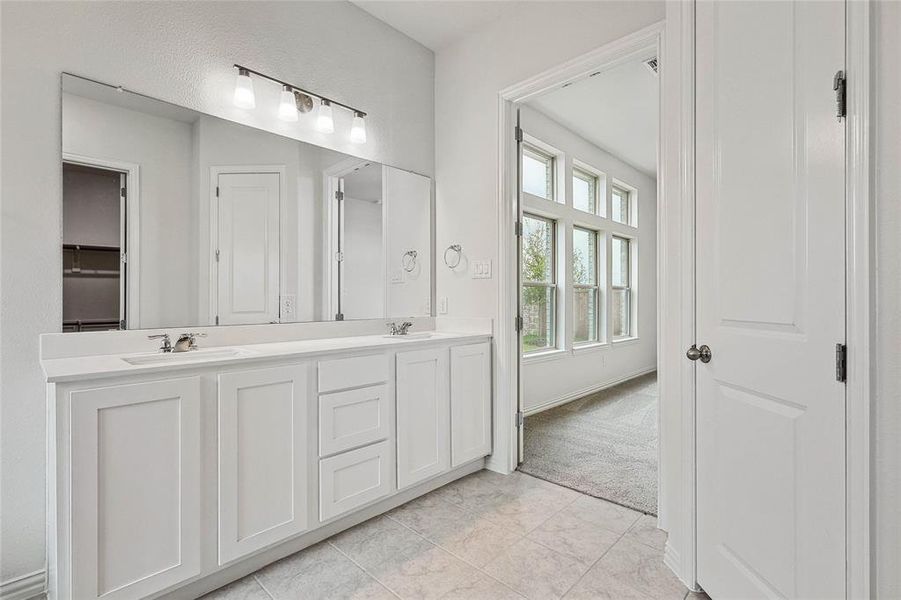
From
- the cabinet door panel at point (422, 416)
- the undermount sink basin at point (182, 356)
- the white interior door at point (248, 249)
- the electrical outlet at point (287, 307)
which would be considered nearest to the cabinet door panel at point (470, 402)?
the cabinet door panel at point (422, 416)

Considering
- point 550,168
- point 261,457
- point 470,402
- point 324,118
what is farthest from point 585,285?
point 261,457

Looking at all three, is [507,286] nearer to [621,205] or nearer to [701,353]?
[701,353]

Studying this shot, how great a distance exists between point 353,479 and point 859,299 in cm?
196

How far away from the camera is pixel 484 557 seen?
6.04 feet

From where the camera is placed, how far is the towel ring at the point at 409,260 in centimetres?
296

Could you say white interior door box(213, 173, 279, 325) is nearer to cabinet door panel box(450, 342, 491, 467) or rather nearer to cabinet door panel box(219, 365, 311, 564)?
cabinet door panel box(219, 365, 311, 564)

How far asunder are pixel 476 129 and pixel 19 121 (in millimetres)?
2262

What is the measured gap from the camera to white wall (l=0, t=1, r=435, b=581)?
5.10 feet

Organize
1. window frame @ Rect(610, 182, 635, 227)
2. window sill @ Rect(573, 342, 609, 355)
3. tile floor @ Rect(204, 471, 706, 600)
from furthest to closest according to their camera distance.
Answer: window frame @ Rect(610, 182, 635, 227), window sill @ Rect(573, 342, 609, 355), tile floor @ Rect(204, 471, 706, 600)

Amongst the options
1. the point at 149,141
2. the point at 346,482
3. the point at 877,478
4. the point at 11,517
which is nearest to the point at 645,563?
the point at 877,478

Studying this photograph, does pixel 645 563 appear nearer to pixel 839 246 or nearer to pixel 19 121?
pixel 839 246

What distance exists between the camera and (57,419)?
49.5 inches

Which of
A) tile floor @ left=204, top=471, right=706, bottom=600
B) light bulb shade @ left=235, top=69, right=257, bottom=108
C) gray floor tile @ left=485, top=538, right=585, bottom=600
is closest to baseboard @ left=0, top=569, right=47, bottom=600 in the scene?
tile floor @ left=204, top=471, right=706, bottom=600

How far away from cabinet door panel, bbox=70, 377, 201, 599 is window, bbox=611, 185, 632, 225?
17.9 ft
